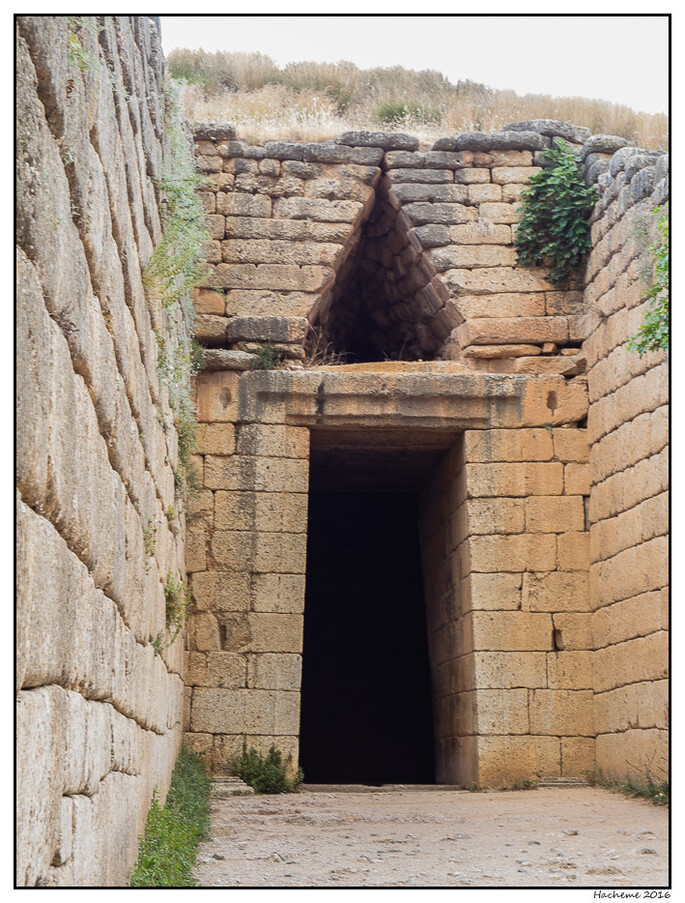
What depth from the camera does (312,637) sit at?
1470 cm

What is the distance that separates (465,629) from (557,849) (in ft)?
12.6

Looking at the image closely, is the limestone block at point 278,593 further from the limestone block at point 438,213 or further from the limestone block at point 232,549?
the limestone block at point 438,213

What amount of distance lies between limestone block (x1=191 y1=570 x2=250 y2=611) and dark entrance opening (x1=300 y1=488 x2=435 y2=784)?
4.58 m

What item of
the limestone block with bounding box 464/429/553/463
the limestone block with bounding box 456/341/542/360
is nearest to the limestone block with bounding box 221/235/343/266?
the limestone block with bounding box 456/341/542/360

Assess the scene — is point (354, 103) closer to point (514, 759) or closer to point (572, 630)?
point (572, 630)

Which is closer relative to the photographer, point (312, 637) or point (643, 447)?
point (643, 447)

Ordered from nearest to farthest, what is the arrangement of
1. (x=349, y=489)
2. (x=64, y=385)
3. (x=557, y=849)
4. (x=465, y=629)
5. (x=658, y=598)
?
(x=64, y=385), (x=557, y=849), (x=658, y=598), (x=465, y=629), (x=349, y=489)

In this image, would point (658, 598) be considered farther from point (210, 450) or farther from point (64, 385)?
point (64, 385)

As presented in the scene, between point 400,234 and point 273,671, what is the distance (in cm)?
470

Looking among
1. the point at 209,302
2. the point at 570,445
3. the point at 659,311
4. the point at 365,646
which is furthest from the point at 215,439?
the point at 365,646

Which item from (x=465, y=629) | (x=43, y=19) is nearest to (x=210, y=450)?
(x=465, y=629)

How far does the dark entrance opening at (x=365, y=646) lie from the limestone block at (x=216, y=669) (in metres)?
4.90

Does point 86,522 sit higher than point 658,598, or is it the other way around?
point 86,522

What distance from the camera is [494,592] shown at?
9.73m
